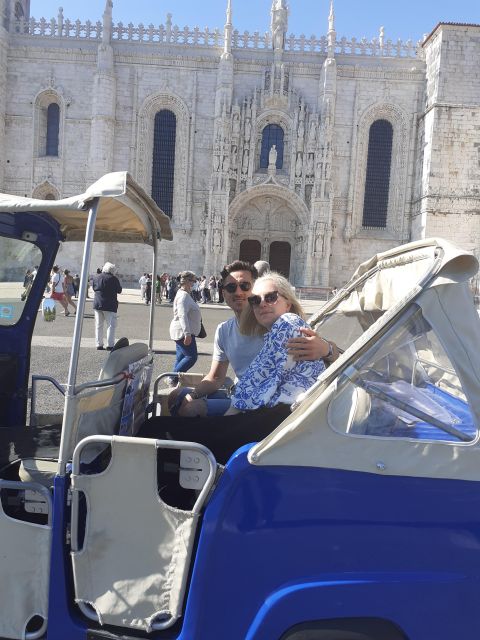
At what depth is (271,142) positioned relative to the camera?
27.8 metres

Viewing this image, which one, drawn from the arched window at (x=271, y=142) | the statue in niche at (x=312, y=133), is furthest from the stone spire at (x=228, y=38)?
the statue in niche at (x=312, y=133)

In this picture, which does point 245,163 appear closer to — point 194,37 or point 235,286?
point 194,37

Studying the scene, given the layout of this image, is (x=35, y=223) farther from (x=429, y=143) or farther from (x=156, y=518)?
(x=429, y=143)

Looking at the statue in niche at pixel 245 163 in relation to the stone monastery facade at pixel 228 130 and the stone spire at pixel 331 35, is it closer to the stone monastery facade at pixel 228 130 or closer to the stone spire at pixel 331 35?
the stone monastery facade at pixel 228 130

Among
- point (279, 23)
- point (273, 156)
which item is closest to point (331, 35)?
point (279, 23)

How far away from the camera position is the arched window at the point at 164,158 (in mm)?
27578

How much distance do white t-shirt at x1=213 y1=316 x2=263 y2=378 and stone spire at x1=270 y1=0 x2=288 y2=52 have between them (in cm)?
2745

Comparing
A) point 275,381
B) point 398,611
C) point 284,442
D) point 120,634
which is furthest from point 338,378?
point 120,634

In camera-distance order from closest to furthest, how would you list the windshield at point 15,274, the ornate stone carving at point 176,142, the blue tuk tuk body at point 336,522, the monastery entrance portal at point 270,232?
1. the blue tuk tuk body at point 336,522
2. the windshield at point 15,274
3. the ornate stone carving at point 176,142
4. the monastery entrance portal at point 270,232

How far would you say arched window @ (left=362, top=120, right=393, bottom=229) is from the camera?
27.7 m

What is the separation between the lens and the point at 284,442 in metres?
1.60

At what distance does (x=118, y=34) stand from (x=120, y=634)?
30577 millimetres

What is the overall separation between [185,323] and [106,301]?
3339 millimetres

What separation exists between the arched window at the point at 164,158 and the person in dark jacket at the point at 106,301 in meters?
18.9
